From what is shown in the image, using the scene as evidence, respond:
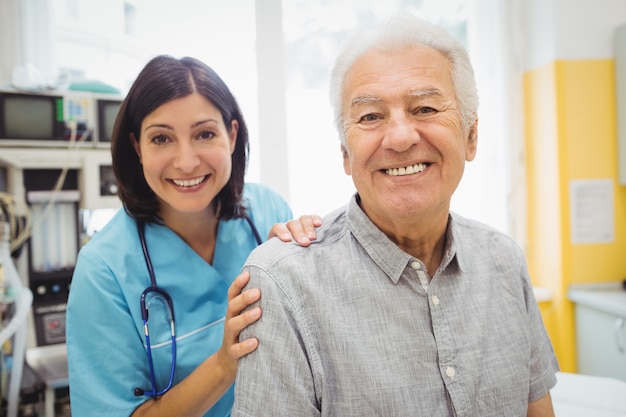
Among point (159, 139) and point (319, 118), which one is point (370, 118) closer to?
point (159, 139)

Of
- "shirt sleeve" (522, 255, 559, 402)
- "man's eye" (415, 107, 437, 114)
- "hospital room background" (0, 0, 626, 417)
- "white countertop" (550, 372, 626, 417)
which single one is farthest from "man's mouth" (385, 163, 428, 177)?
"hospital room background" (0, 0, 626, 417)

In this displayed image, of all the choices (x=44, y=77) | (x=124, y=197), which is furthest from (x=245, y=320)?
(x=44, y=77)

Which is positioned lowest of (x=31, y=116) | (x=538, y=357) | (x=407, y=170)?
(x=538, y=357)

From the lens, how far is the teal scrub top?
112 centimetres

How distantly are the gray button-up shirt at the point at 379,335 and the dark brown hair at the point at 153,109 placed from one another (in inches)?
18.7

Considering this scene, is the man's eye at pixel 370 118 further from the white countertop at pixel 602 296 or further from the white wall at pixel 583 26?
the white wall at pixel 583 26

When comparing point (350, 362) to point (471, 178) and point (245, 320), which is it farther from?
point (471, 178)

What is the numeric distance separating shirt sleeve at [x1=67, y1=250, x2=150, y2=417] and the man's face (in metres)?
0.67

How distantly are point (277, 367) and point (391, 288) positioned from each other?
0.29 m

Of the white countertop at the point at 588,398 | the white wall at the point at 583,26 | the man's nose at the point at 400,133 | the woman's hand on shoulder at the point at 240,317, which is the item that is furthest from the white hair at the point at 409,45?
the white wall at the point at 583,26

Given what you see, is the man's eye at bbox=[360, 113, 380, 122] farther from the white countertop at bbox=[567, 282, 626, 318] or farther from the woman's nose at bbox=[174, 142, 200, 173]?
the white countertop at bbox=[567, 282, 626, 318]

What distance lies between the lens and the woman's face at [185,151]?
3.99 ft

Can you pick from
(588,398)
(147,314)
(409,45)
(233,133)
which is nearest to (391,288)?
(409,45)

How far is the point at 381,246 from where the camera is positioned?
3.32 feet
